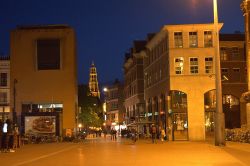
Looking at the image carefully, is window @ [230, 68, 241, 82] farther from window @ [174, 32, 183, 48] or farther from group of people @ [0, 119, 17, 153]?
group of people @ [0, 119, 17, 153]

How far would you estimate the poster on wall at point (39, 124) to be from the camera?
66750 mm

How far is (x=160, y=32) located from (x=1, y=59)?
1168 inches

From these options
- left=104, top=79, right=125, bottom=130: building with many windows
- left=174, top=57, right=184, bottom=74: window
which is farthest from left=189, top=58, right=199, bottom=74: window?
left=104, top=79, right=125, bottom=130: building with many windows

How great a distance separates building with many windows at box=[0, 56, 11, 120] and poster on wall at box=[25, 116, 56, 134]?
1635 centimetres

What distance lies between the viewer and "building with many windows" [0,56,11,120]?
83.0 m

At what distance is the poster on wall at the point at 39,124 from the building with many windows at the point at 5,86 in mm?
16348

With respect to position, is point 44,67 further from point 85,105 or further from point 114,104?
point 114,104

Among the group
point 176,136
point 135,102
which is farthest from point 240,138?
point 135,102

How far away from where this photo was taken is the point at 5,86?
84.4m

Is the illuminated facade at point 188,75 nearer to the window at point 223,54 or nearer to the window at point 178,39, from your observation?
the window at point 178,39

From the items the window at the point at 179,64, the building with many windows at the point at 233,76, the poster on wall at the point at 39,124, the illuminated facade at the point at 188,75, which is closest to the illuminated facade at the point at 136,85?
the building with many windows at the point at 233,76

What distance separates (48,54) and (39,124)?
16.8 m

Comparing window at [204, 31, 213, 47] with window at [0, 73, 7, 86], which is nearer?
window at [204, 31, 213, 47]

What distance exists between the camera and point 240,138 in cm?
4628
